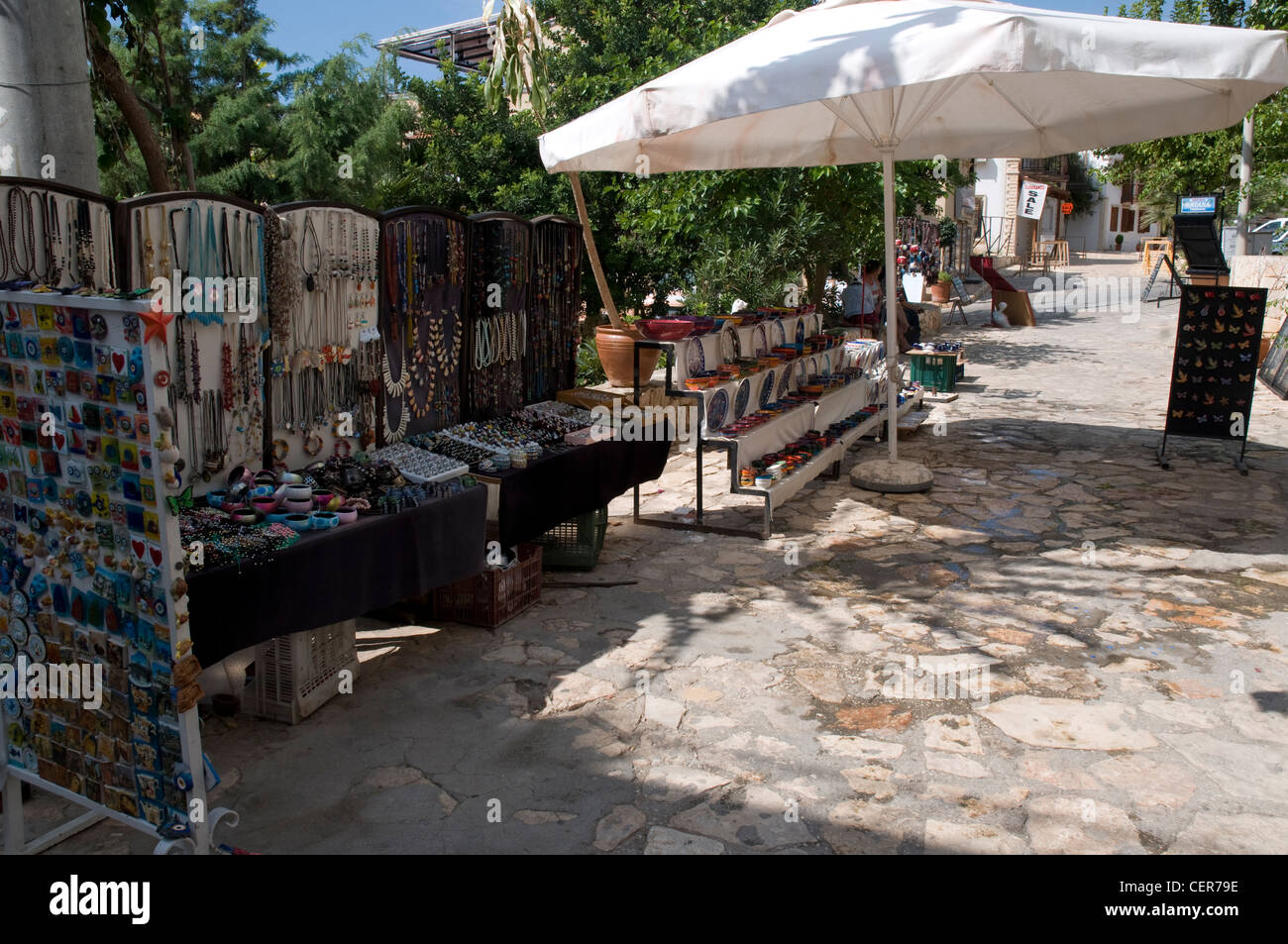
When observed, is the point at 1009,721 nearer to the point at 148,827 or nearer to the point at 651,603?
the point at 651,603

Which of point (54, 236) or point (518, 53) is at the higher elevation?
point (518, 53)

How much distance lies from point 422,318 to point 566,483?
1143 mm

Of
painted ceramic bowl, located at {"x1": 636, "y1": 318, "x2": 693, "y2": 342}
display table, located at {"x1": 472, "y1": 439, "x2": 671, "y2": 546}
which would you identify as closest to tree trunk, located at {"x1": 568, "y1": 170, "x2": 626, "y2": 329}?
painted ceramic bowl, located at {"x1": 636, "y1": 318, "x2": 693, "y2": 342}

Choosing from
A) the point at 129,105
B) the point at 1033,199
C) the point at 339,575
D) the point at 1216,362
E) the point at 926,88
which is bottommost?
the point at 339,575

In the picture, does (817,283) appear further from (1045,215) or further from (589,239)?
(1045,215)

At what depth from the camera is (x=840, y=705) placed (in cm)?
409

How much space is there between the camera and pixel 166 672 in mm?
2660

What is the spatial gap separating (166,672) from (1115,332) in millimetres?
17012

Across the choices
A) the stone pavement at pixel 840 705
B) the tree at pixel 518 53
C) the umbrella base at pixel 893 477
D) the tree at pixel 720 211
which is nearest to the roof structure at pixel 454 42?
the tree at pixel 720 211

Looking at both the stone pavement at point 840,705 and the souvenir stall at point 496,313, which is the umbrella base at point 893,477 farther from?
the souvenir stall at point 496,313

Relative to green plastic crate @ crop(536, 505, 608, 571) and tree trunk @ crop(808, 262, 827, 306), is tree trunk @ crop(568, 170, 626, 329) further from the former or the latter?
tree trunk @ crop(808, 262, 827, 306)

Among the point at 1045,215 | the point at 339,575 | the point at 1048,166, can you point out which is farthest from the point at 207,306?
the point at 1048,166

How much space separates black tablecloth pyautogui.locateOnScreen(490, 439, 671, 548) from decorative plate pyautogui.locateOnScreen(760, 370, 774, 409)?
4.21 ft
